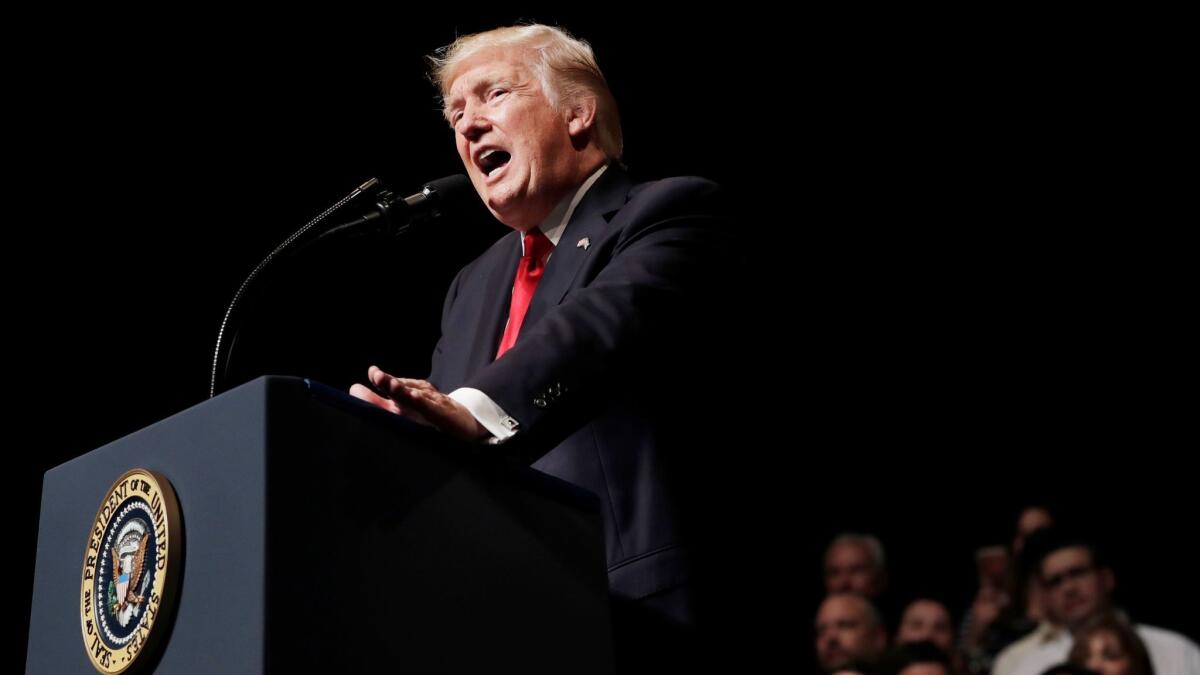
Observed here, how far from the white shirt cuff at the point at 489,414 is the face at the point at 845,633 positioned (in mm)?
2481

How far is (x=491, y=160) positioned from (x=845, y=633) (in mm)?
2237

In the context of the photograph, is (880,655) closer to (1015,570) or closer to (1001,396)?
(1015,570)

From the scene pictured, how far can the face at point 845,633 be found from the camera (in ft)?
11.3

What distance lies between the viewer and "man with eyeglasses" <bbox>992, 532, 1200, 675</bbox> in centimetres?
309

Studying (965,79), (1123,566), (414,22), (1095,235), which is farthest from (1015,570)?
(414,22)

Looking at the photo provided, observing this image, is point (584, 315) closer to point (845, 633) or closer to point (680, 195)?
point (680, 195)

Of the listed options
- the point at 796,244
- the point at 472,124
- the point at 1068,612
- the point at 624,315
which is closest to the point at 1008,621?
the point at 1068,612

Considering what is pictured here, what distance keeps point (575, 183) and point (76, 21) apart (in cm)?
167

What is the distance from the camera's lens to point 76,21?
9.27 ft

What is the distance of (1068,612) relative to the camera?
319 centimetres

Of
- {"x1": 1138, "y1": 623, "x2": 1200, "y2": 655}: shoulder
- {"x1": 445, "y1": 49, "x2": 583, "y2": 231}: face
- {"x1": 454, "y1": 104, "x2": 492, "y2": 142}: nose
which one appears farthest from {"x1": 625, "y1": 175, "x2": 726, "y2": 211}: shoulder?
{"x1": 1138, "y1": 623, "x2": 1200, "y2": 655}: shoulder

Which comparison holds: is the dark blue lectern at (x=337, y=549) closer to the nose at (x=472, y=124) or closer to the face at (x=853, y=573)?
the nose at (x=472, y=124)

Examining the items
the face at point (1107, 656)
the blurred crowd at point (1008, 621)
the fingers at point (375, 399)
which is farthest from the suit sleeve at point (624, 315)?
the face at point (1107, 656)

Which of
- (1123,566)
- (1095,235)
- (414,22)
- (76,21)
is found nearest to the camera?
(76,21)
